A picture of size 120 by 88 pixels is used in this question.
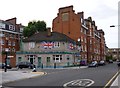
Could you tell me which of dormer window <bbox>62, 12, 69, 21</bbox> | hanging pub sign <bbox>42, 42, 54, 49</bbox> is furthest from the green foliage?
hanging pub sign <bbox>42, 42, 54, 49</bbox>

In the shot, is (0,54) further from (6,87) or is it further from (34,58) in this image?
(6,87)

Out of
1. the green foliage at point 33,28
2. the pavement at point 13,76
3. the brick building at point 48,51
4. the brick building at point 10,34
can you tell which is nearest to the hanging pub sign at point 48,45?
the brick building at point 48,51

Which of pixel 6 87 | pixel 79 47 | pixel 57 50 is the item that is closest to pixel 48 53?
pixel 57 50

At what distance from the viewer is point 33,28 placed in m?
83.8

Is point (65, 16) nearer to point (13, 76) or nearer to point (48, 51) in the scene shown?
point (48, 51)

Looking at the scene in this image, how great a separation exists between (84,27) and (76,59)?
565 inches

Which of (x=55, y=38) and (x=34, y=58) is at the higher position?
(x=55, y=38)

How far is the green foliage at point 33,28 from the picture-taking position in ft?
273

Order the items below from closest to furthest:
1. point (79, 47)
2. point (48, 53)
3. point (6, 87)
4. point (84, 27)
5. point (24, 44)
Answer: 1. point (6, 87)
2. point (48, 53)
3. point (24, 44)
4. point (79, 47)
5. point (84, 27)

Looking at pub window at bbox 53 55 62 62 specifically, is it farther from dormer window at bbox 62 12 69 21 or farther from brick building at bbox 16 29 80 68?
dormer window at bbox 62 12 69 21

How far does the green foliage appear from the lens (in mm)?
83125

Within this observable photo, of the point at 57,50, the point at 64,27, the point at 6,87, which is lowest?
the point at 6,87

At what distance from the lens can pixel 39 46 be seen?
65250 mm

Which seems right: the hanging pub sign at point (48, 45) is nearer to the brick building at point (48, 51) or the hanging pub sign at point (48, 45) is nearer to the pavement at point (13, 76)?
the brick building at point (48, 51)
